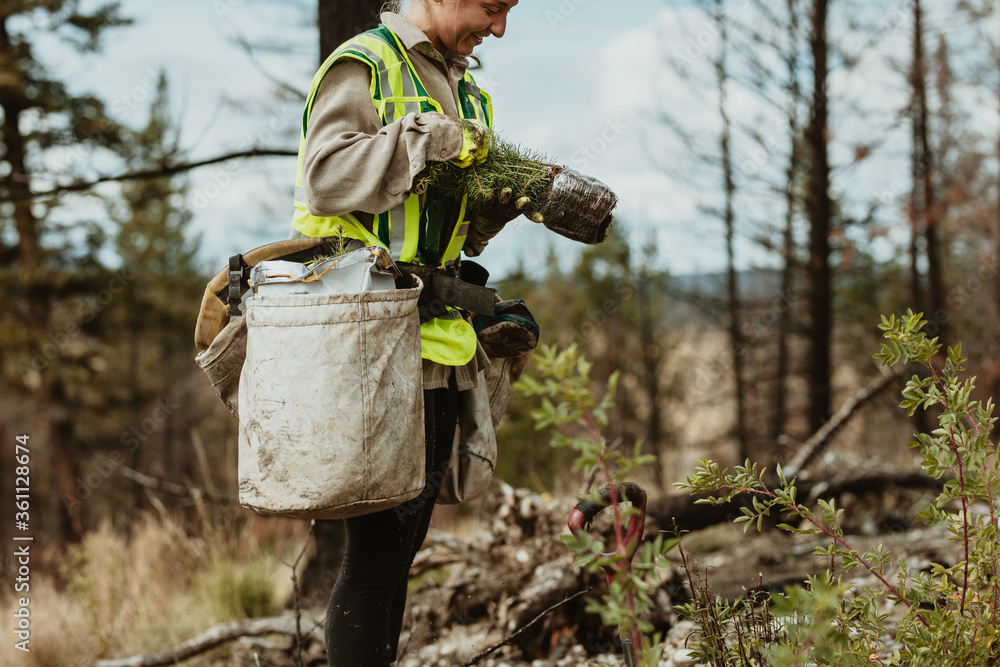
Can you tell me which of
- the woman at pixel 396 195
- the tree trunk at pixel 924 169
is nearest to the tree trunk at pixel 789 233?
the tree trunk at pixel 924 169

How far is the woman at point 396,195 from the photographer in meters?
1.63

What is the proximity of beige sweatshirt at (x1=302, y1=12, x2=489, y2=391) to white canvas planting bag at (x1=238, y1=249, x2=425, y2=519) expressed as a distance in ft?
0.72

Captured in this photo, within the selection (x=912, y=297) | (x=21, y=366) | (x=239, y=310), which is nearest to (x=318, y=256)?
(x=239, y=310)

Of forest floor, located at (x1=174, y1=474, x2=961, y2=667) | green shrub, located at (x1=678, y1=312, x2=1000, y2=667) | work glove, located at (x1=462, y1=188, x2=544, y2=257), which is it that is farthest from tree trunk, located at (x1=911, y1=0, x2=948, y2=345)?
work glove, located at (x1=462, y1=188, x2=544, y2=257)

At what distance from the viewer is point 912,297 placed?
11688mm

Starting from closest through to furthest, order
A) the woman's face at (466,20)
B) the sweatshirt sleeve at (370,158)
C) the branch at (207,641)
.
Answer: the sweatshirt sleeve at (370,158) → the woman's face at (466,20) → the branch at (207,641)

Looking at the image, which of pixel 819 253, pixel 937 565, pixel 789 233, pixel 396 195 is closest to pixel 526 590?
pixel 937 565

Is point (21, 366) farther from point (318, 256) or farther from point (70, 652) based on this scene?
point (318, 256)

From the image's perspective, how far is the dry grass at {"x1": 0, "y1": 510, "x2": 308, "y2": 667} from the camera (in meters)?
3.51

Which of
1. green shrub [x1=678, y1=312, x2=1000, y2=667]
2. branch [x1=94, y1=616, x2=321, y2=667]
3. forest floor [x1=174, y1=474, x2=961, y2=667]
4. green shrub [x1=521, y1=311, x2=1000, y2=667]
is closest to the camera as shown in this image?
green shrub [x1=521, y1=311, x2=1000, y2=667]

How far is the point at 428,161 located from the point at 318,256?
371mm

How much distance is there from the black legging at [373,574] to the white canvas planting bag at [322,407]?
7.9 inches

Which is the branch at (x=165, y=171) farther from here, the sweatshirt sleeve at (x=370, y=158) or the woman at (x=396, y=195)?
the sweatshirt sleeve at (x=370, y=158)

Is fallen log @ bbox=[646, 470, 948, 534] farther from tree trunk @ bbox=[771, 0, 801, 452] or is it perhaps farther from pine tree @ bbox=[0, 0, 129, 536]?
pine tree @ bbox=[0, 0, 129, 536]
